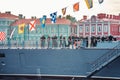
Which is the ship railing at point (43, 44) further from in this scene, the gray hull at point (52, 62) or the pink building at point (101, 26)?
the pink building at point (101, 26)

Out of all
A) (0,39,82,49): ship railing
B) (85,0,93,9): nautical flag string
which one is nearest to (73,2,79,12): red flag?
(85,0,93,9): nautical flag string

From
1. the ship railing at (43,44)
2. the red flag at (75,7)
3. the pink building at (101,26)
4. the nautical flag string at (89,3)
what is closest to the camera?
the nautical flag string at (89,3)

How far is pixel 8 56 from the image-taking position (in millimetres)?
38594

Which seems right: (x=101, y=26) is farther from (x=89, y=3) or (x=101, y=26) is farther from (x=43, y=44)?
(x=89, y=3)

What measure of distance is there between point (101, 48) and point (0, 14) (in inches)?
1655

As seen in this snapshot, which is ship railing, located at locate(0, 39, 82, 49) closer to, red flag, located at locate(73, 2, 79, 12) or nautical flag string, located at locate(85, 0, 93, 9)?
red flag, located at locate(73, 2, 79, 12)

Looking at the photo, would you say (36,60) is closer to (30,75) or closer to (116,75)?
(30,75)

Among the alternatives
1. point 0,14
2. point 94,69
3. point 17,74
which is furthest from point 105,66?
point 0,14

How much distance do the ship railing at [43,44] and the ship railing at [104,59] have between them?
7.49 feet

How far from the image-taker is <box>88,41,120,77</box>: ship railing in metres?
34.2

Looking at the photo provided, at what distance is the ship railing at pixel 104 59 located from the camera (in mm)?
34156

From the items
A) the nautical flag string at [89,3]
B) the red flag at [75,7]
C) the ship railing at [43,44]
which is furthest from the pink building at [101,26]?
the nautical flag string at [89,3]

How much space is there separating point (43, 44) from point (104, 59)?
243 inches

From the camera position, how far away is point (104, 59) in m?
35.0
